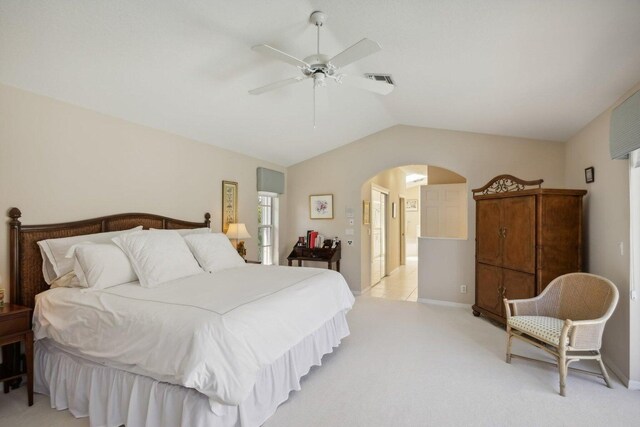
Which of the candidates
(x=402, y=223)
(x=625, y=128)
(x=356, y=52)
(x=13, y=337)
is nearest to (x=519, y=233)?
(x=625, y=128)

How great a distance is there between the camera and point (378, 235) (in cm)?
658

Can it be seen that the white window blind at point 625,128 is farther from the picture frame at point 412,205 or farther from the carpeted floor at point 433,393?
the picture frame at point 412,205

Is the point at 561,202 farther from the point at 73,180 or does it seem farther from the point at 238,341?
the point at 73,180

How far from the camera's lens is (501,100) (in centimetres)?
324

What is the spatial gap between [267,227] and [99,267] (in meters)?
3.41

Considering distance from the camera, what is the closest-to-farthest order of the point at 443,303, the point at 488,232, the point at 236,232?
the point at 488,232
the point at 236,232
the point at 443,303

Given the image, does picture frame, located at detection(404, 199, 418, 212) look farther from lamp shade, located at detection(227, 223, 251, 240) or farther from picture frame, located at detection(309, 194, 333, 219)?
lamp shade, located at detection(227, 223, 251, 240)

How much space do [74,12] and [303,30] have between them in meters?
1.52

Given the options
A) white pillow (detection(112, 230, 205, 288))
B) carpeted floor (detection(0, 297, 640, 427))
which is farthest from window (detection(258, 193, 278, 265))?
carpeted floor (detection(0, 297, 640, 427))

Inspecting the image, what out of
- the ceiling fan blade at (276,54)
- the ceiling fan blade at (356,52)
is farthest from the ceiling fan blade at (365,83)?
the ceiling fan blade at (276,54)

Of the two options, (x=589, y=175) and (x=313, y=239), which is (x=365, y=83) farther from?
(x=313, y=239)

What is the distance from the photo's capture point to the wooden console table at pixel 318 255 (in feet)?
17.4

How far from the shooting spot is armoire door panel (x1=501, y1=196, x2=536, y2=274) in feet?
11.2

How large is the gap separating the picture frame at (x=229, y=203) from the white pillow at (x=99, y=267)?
79.0 inches
